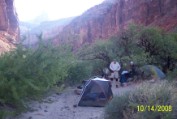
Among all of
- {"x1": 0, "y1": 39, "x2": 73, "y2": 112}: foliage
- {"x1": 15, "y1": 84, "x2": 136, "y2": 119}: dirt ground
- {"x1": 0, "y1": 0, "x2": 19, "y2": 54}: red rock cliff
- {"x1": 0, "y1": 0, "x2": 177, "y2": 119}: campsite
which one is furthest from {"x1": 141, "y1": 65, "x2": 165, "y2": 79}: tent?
{"x1": 0, "y1": 0, "x2": 19, "y2": 54}: red rock cliff

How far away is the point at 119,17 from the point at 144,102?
65567mm

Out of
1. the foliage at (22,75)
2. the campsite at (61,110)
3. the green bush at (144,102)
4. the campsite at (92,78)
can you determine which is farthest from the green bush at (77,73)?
the green bush at (144,102)

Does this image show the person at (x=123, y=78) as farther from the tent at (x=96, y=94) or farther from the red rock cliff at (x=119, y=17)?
the red rock cliff at (x=119, y=17)

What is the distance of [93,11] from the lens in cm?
8888

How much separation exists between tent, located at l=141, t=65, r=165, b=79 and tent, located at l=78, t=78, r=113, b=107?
7.05m

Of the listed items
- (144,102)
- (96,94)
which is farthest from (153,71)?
(144,102)

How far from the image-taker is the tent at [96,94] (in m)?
14.3

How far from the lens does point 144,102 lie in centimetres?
827

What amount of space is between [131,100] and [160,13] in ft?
171

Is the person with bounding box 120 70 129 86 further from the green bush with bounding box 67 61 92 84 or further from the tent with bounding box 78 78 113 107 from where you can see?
the tent with bounding box 78 78 113 107

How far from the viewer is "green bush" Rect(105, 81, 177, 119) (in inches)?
303

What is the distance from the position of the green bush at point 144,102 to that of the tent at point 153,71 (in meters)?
11.8

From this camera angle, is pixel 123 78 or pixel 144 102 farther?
pixel 123 78
